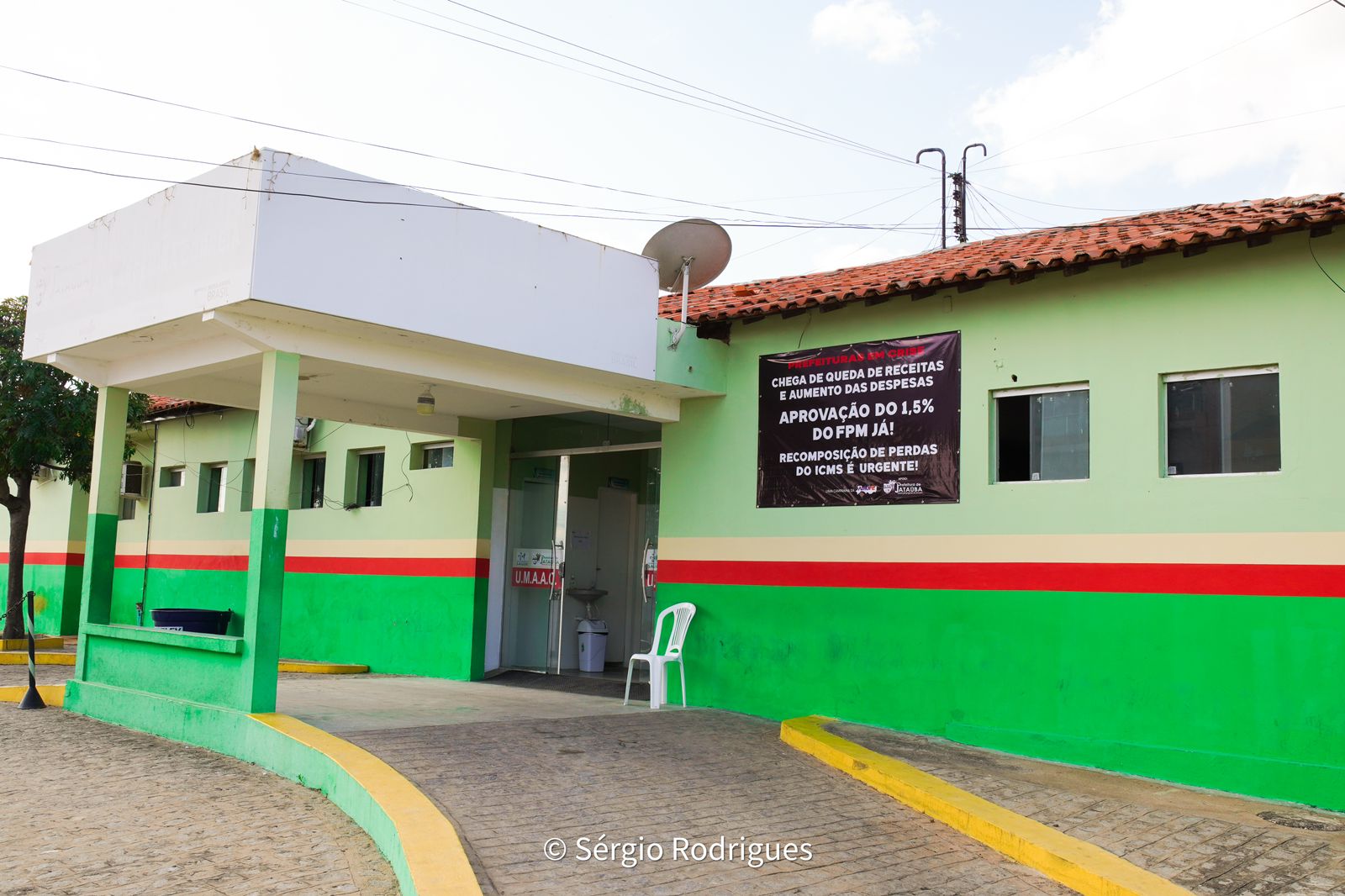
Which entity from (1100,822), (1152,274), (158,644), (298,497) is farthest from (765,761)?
(298,497)

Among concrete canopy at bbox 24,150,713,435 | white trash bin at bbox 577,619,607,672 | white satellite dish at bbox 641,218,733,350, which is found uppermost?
white satellite dish at bbox 641,218,733,350

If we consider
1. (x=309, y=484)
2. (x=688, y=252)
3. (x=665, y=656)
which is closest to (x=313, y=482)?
(x=309, y=484)

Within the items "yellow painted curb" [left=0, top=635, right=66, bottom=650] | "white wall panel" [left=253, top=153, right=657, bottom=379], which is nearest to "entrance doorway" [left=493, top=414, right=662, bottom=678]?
"white wall panel" [left=253, top=153, right=657, bottom=379]

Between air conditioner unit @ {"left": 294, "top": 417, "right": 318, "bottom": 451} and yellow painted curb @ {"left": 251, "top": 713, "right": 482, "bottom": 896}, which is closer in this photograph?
yellow painted curb @ {"left": 251, "top": 713, "right": 482, "bottom": 896}

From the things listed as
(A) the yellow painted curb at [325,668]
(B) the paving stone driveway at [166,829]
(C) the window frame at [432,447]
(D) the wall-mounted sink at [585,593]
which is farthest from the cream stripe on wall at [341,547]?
(B) the paving stone driveway at [166,829]

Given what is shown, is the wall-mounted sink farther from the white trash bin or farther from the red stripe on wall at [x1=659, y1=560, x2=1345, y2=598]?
the red stripe on wall at [x1=659, y1=560, x2=1345, y2=598]

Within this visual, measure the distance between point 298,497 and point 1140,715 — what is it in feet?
37.8

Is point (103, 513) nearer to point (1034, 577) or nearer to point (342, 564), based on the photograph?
point (342, 564)

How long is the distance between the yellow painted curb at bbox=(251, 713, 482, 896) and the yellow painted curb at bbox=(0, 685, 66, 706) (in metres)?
4.26

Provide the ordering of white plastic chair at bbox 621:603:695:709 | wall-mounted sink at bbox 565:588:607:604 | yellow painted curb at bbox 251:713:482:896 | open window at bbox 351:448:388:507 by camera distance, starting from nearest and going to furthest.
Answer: yellow painted curb at bbox 251:713:482:896 < white plastic chair at bbox 621:603:695:709 < wall-mounted sink at bbox 565:588:607:604 < open window at bbox 351:448:388:507

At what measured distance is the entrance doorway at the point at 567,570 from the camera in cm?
1301

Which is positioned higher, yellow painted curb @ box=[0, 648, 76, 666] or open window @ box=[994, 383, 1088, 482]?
open window @ box=[994, 383, 1088, 482]

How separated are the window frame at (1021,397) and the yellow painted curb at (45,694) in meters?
8.81

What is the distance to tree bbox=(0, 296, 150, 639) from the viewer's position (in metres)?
15.3
